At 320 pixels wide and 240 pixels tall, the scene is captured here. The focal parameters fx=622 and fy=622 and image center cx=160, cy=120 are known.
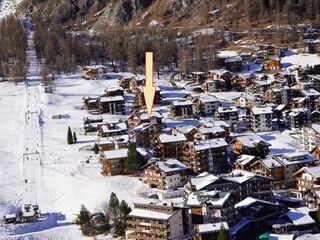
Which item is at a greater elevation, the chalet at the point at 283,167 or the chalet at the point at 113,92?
the chalet at the point at 113,92

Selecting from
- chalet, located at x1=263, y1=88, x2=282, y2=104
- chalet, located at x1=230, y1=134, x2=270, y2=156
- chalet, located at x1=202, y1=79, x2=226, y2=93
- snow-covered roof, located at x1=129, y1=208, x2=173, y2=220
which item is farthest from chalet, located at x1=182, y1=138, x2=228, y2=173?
chalet, located at x1=202, y1=79, x2=226, y2=93

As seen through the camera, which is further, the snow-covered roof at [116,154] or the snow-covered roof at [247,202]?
the snow-covered roof at [116,154]

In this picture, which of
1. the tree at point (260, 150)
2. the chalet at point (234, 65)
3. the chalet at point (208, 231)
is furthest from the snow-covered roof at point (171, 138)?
the chalet at point (234, 65)

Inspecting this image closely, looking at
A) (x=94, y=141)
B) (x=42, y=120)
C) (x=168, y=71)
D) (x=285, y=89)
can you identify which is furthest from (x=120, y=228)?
(x=168, y=71)

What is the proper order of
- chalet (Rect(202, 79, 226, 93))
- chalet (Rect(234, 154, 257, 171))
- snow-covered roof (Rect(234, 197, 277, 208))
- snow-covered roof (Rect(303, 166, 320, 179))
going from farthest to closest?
chalet (Rect(202, 79, 226, 93)) < chalet (Rect(234, 154, 257, 171)) < snow-covered roof (Rect(303, 166, 320, 179)) < snow-covered roof (Rect(234, 197, 277, 208))

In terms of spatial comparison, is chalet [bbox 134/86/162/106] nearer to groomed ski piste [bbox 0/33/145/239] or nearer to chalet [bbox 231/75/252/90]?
groomed ski piste [bbox 0/33/145/239]

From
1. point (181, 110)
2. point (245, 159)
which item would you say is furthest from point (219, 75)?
point (245, 159)

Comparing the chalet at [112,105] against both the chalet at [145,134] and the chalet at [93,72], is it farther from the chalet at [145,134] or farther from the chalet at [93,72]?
the chalet at [93,72]
